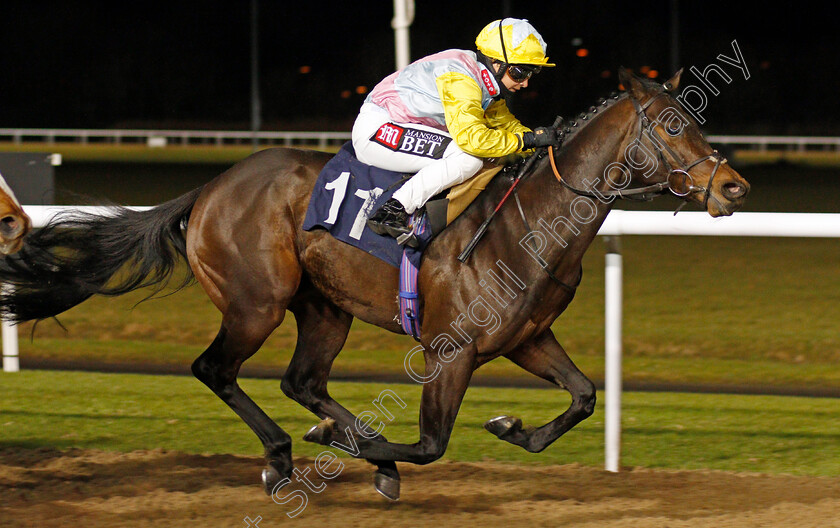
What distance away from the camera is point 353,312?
148 inches

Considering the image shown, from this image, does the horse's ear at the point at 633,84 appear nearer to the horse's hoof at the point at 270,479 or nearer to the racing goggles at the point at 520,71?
the racing goggles at the point at 520,71

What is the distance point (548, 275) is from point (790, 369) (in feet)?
10.1

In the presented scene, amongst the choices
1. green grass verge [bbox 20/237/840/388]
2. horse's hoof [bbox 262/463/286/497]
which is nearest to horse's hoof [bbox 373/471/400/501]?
horse's hoof [bbox 262/463/286/497]

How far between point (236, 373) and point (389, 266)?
73 centimetres

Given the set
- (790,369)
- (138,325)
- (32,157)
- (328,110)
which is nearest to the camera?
(32,157)

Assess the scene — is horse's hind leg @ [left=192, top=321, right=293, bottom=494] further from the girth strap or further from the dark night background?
the dark night background

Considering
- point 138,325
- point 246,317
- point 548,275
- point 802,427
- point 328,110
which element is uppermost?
point 548,275

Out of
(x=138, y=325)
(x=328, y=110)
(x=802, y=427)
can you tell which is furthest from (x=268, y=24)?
(x=802, y=427)

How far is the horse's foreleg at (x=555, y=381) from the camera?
142 inches

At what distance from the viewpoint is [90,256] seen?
13.5ft

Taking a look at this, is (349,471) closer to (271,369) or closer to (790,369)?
(271,369)

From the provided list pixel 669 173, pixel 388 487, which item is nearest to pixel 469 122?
pixel 669 173

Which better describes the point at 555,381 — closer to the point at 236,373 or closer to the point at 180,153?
the point at 236,373

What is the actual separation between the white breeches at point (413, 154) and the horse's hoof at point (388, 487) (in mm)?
939
